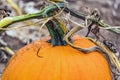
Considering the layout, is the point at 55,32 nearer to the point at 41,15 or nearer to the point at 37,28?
the point at 41,15

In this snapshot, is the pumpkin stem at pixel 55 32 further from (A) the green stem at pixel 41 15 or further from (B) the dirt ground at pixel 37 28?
(B) the dirt ground at pixel 37 28

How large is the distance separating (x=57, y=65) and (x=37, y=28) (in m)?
1.82

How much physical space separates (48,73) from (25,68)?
113 millimetres

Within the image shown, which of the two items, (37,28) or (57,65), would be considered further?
(37,28)

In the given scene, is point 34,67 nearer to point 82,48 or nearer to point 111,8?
point 82,48

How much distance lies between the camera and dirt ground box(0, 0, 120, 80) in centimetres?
329

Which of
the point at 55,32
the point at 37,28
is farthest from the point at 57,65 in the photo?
the point at 37,28

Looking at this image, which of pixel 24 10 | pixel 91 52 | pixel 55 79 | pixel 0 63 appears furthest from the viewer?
pixel 24 10

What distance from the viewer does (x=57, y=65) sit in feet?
6.44

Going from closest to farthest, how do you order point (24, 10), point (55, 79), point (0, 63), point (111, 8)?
point (55, 79), point (0, 63), point (24, 10), point (111, 8)

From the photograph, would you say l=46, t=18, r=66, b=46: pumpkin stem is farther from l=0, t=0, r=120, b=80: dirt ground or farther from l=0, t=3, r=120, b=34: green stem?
l=0, t=0, r=120, b=80: dirt ground

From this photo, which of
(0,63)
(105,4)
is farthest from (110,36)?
(105,4)

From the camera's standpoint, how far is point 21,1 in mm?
4277

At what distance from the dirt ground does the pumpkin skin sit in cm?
92
